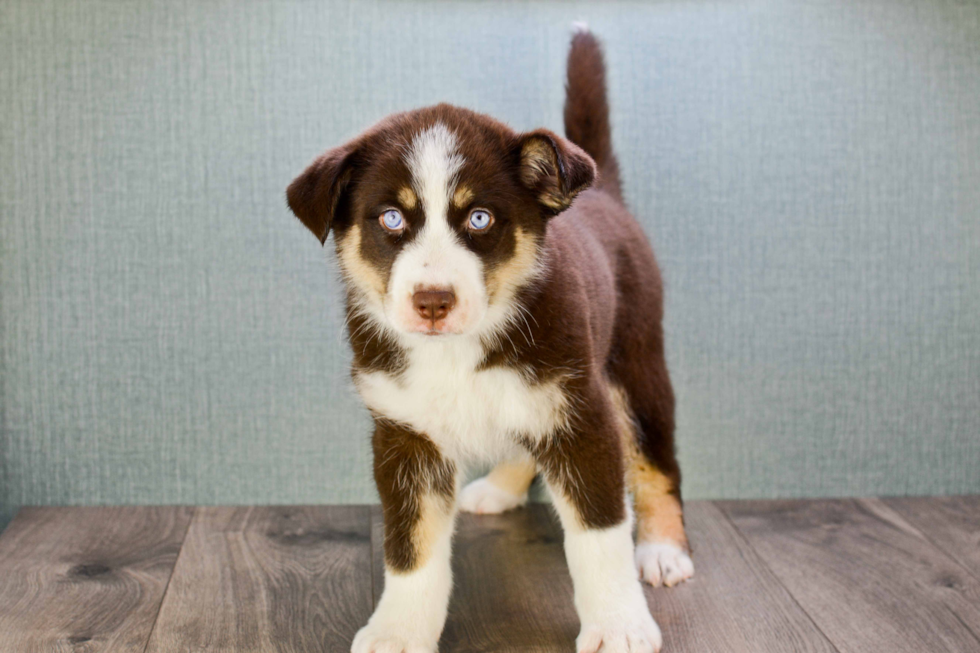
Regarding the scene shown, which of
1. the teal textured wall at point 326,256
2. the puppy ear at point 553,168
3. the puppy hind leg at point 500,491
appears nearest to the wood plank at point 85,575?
the teal textured wall at point 326,256

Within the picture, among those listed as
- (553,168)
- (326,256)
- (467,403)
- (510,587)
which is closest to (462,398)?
(467,403)

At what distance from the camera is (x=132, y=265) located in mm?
2768

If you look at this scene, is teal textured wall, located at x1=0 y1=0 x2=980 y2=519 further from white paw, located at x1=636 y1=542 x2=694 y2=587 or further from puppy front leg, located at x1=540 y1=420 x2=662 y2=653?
puppy front leg, located at x1=540 y1=420 x2=662 y2=653

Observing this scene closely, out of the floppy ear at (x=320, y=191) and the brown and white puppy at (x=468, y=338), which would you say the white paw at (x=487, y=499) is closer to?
the brown and white puppy at (x=468, y=338)

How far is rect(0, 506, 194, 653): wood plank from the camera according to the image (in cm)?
208

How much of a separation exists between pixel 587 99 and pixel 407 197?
923mm

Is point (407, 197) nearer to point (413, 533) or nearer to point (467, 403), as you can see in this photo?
point (467, 403)

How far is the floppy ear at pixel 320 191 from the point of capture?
183 centimetres

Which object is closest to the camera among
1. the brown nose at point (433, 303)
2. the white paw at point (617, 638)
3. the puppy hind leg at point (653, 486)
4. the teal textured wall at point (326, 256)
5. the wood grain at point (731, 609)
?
the brown nose at point (433, 303)

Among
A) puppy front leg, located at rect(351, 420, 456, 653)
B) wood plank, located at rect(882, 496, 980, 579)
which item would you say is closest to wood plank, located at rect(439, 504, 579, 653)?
puppy front leg, located at rect(351, 420, 456, 653)

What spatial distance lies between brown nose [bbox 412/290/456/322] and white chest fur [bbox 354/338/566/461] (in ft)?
0.86

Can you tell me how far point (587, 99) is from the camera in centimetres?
254

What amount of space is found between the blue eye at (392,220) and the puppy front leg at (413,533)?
46 cm

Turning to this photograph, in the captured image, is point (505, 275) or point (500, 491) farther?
point (500, 491)
